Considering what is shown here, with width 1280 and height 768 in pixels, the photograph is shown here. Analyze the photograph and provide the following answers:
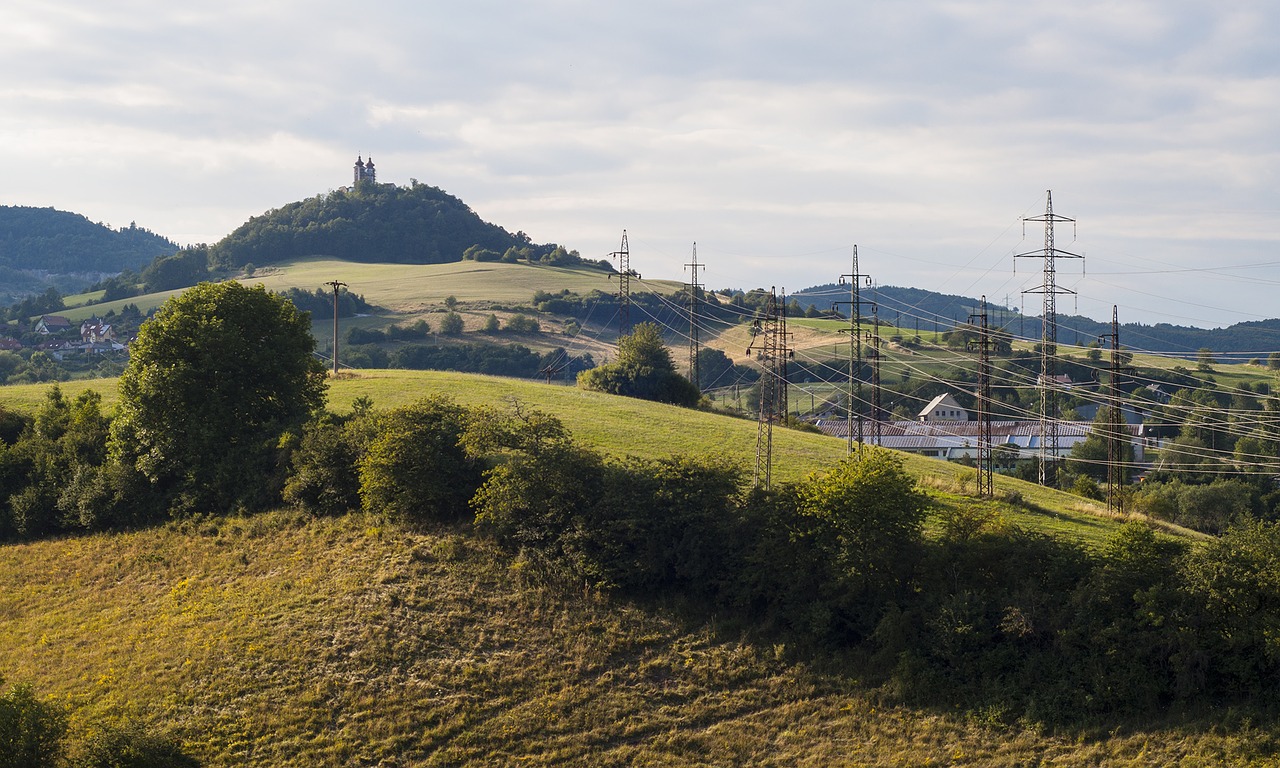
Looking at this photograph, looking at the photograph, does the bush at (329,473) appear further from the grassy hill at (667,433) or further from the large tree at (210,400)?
the grassy hill at (667,433)

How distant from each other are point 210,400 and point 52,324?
14410 centimetres

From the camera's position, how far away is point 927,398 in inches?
4951

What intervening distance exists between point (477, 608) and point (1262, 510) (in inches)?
2255

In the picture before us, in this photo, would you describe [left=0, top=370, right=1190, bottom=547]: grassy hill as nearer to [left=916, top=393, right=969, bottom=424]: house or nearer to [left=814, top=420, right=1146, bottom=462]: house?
[left=814, top=420, right=1146, bottom=462]: house

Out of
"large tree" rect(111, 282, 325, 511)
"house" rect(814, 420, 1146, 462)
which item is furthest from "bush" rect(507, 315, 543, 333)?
"large tree" rect(111, 282, 325, 511)

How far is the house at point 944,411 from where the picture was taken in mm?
119688

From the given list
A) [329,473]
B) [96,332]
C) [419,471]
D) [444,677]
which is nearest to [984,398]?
[419,471]

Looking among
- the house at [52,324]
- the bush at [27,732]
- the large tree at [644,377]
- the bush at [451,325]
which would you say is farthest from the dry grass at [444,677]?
the house at [52,324]

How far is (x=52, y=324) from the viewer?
170 metres

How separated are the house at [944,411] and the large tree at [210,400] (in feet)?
278

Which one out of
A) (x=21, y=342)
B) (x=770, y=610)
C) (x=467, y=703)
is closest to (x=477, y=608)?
(x=467, y=703)

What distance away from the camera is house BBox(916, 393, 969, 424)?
119688 mm

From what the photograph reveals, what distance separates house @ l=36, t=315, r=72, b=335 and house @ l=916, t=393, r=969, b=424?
138 m

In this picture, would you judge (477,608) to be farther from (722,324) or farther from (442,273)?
(442,273)
